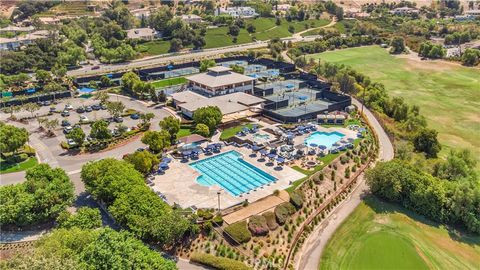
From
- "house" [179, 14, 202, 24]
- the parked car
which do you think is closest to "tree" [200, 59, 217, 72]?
the parked car

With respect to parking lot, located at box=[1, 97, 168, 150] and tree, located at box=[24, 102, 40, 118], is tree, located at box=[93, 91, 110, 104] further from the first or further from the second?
tree, located at box=[24, 102, 40, 118]

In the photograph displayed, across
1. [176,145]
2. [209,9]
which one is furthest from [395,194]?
[209,9]

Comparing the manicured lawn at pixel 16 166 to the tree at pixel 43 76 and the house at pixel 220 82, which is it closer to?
the house at pixel 220 82

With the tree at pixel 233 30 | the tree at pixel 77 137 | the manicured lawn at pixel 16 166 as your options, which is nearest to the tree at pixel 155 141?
the tree at pixel 77 137

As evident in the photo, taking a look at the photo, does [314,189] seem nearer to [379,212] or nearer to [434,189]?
[379,212]

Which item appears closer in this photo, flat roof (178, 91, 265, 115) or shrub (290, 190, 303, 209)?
shrub (290, 190, 303, 209)

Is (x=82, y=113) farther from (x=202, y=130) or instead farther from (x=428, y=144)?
(x=428, y=144)

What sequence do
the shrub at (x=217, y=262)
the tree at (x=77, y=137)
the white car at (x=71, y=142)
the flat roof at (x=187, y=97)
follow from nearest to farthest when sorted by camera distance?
the shrub at (x=217, y=262)
the tree at (x=77, y=137)
the white car at (x=71, y=142)
the flat roof at (x=187, y=97)
